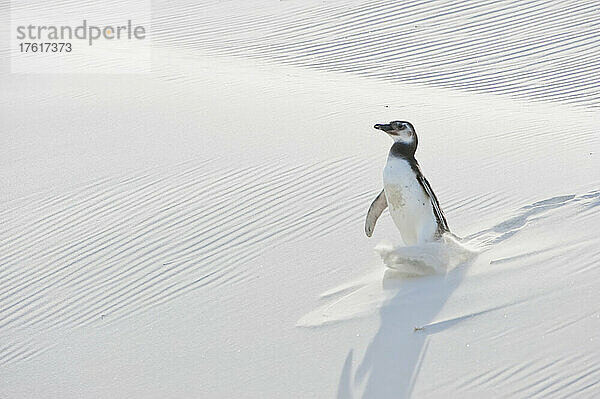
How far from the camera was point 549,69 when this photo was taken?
38.3ft

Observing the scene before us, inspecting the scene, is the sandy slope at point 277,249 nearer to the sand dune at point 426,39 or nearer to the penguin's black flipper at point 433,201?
the penguin's black flipper at point 433,201

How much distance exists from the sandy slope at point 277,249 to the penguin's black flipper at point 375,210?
24 cm

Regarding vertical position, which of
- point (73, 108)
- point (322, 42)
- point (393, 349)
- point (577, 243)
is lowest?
point (393, 349)

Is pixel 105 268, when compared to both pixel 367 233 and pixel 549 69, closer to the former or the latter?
pixel 367 233

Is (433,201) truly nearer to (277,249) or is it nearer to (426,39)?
(277,249)

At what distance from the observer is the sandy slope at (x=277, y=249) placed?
173 inches

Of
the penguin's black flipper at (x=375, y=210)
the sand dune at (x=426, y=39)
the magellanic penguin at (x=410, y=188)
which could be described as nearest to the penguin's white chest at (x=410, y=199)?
the magellanic penguin at (x=410, y=188)

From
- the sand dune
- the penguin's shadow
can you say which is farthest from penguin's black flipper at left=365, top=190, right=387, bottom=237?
the sand dune

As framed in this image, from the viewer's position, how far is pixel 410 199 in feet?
16.7

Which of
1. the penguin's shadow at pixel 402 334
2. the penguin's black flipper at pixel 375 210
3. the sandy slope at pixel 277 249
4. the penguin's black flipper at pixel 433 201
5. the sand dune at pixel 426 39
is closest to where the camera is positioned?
the penguin's shadow at pixel 402 334

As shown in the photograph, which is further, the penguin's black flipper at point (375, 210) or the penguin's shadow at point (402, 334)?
the penguin's black flipper at point (375, 210)

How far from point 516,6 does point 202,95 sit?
19.8 feet

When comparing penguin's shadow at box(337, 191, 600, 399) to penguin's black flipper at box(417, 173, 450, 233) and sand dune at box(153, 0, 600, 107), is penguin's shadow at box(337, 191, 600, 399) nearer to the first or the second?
penguin's black flipper at box(417, 173, 450, 233)

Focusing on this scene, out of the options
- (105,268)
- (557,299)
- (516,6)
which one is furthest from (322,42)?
(557,299)
